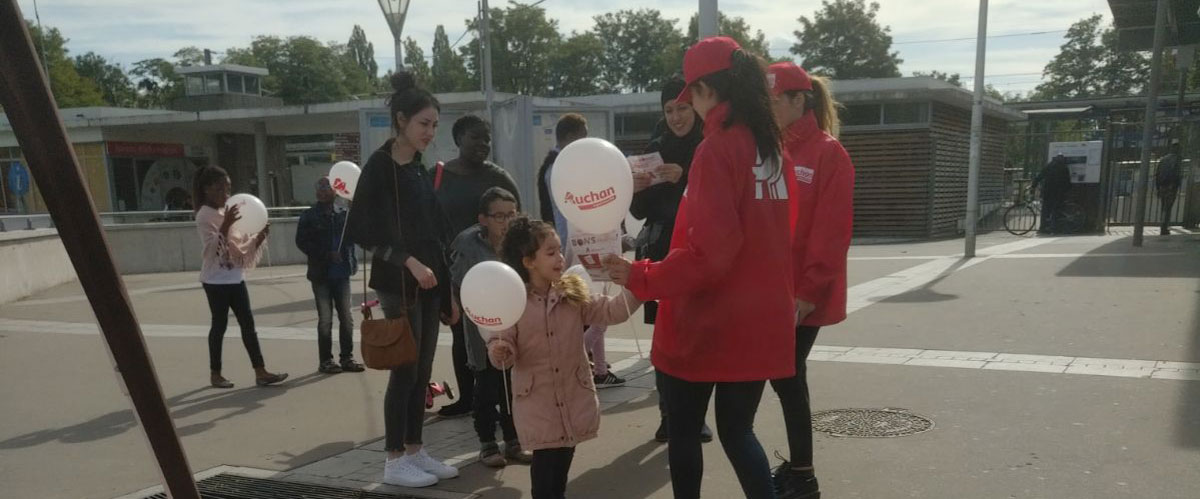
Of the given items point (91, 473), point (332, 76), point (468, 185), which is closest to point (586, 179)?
point (468, 185)

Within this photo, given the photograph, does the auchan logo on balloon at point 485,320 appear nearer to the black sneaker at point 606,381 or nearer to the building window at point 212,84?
the black sneaker at point 606,381

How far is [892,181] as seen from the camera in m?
19.9

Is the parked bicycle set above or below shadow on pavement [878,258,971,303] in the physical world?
above

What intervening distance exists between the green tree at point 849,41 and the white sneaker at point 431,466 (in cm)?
6223

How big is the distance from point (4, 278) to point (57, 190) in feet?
41.9

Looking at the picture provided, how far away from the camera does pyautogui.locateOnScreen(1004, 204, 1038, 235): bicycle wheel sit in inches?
719

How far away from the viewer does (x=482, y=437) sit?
4.52 m

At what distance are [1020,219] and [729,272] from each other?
1804 centimetres

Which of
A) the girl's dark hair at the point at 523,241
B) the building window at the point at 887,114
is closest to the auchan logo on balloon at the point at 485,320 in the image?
the girl's dark hair at the point at 523,241

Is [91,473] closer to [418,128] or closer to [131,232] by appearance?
[418,128]

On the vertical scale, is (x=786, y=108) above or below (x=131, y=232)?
above

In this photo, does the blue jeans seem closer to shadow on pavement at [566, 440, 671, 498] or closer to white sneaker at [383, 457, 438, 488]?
white sneaker at [383, 457, 438, 488]

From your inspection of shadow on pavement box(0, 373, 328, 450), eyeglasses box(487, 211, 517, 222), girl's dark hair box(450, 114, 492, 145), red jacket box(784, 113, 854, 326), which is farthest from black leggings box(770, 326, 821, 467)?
shadow on pavement box(0, 373, 328, 450)

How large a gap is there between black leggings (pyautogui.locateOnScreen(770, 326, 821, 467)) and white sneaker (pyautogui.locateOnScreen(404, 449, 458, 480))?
173 centimetres
